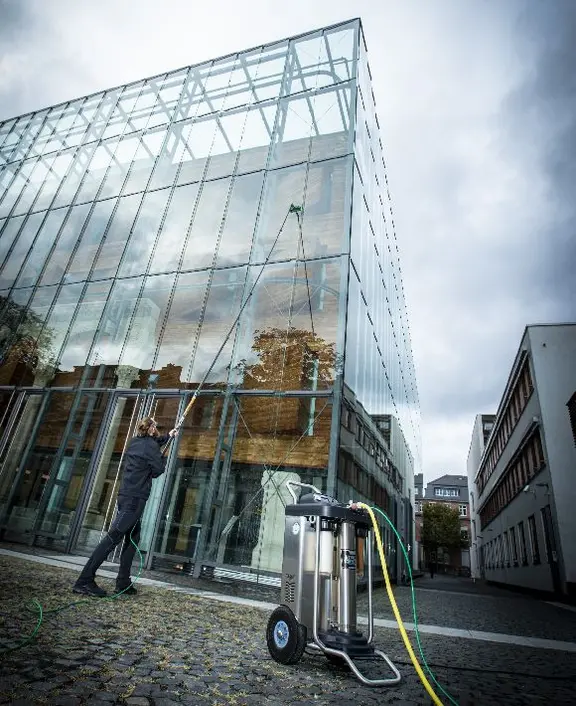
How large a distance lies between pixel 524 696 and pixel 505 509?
2924 cm

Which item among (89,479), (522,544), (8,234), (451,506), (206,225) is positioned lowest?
(89,479)

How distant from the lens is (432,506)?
65.4 meters

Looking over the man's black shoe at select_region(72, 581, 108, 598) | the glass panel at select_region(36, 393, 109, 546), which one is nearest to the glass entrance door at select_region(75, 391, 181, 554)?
the glass panel at select_region(36, 393, 109, 546)

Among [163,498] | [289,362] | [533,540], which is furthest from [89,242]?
[533,540]

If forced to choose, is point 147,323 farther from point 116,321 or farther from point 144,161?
point 144,161

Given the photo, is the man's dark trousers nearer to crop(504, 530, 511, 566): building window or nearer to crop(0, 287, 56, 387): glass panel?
crop(0, 287, 56, 387): glass panel

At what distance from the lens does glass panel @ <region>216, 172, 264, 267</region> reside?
1102 cm

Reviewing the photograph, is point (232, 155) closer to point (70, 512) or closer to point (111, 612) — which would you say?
point (70, 512)

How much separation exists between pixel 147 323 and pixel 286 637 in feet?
31.7

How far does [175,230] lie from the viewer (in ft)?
40.7

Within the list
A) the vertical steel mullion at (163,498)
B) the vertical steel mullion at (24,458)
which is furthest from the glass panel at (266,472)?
the vertical steel mullion at (24,458)

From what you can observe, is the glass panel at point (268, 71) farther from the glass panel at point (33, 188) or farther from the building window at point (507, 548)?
the building window at point (507, 548)

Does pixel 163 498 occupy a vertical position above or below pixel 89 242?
below

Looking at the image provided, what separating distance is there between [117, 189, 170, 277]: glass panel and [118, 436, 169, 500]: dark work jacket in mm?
8240
